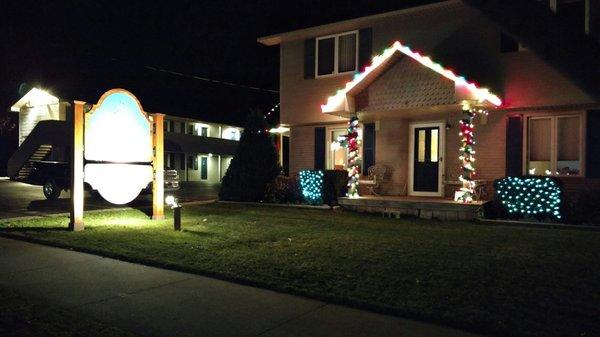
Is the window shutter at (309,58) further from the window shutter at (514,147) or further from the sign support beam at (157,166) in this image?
the window shutter at (514,147)

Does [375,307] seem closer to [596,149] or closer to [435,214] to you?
[435,214]

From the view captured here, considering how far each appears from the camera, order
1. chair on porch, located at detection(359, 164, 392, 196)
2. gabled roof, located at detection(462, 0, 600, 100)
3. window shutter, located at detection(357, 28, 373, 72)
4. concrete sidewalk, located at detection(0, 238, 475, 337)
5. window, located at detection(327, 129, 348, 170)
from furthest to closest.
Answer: window, located at detection(327, 129, 348, 170) < window shutter, located at detection(357, 28, 373, 72) < chair on porch, located at detection(359, 164, 392, 196) < concrete sidewalk, located at detection(0, 238, 475, 337) < gabled roof, located at detection(462, 0, 600, 100)

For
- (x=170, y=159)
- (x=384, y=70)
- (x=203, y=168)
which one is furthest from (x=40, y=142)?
(x=384, y=70)

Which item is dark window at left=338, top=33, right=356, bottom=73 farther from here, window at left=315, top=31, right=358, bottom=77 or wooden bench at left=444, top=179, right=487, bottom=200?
Result: wooden bench at left=444, top=179, right=487, bottom=200

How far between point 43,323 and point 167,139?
30.1 m

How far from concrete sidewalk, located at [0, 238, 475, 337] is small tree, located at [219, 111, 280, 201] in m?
8.92

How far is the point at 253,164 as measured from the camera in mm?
15781

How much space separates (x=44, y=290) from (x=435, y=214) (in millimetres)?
9292

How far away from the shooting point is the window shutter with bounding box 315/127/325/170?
53.4 ft

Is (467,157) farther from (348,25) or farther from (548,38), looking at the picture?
(548,38)

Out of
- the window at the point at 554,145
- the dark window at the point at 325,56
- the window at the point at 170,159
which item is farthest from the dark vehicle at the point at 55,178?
the window at the point at 170,159

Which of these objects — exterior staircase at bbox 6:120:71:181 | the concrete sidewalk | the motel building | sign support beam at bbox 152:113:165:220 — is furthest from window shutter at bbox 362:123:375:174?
exterior staircase at bbox 6:120:71:181

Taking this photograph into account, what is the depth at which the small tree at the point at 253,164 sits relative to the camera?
51.7 ft

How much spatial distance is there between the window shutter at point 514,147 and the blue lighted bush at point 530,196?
56.3 inches
